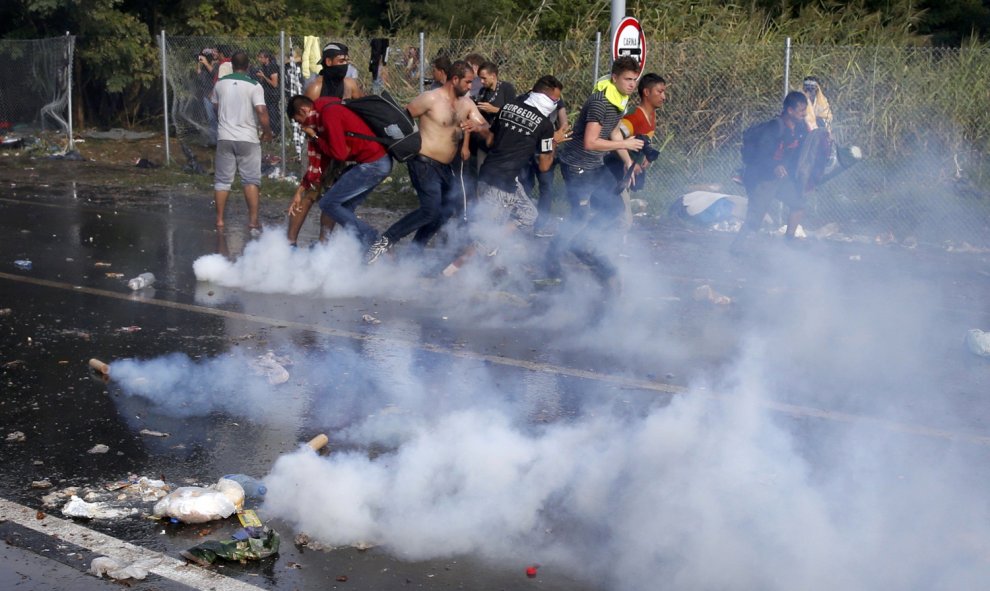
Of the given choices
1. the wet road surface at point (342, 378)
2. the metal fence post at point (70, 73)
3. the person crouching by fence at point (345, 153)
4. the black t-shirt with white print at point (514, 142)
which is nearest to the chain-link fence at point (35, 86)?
the metal fence post at point (70, 73)

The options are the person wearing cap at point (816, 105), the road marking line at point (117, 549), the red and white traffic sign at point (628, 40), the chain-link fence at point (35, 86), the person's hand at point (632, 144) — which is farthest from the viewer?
the chain-link fence at point (35, 86)

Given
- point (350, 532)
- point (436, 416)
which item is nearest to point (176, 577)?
point (350, 532)

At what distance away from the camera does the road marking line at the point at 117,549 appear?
3736 mm

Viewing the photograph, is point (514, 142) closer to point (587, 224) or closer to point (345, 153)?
point (587, 224)

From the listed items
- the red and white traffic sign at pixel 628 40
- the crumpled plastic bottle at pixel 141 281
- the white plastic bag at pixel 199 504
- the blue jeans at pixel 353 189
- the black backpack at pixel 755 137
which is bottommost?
the crumpled plastic bottle at pixel 141 281

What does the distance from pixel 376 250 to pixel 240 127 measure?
271 centimetres

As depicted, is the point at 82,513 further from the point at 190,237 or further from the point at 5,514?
the point at 190,237

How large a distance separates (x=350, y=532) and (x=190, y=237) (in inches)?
277

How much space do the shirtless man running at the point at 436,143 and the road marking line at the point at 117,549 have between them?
441 centimetres

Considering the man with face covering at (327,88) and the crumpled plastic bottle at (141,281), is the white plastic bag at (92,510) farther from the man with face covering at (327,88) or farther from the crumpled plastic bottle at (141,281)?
the man with face covering at (327,88)

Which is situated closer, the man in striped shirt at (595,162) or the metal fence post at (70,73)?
the man in striped shirt at (595,162)

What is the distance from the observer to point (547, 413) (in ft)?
18.0

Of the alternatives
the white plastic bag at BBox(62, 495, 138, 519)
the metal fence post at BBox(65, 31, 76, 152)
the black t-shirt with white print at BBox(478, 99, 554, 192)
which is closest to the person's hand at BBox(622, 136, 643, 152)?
the black t-shirt with white print at BBox(478, 99, 554, 192)

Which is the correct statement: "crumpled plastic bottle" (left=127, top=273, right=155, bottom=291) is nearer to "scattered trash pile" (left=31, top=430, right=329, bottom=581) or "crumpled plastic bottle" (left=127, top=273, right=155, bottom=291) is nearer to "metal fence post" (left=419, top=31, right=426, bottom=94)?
"scattered trash pile" (left=31, top=430, right=329, bottom=581)
